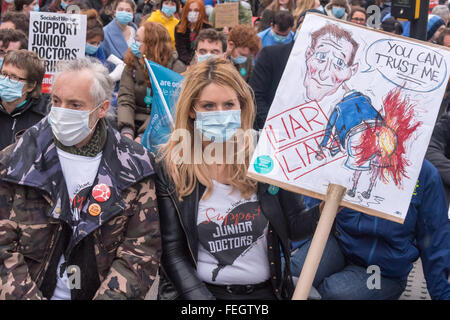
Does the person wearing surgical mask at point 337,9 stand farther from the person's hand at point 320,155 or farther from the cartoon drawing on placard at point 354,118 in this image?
the person's hand at point 320,155

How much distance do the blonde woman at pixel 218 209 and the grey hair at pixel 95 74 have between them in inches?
14.4

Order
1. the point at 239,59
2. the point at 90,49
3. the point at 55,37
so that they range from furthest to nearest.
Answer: the point at 239,59, the point at 90,49, the point at 55,37

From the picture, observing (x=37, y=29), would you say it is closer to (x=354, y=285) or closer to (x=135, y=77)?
(x=135, y=77)

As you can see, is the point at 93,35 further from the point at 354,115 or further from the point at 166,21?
the point at 354,115

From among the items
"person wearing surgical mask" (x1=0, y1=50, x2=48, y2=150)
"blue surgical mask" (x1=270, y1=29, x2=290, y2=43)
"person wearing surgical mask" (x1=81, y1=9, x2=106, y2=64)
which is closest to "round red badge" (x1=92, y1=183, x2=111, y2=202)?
"person wearing surgical mask" (x1=0, y1=50, x2=48, y2=150)

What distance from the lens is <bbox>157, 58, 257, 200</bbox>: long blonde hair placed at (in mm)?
2906

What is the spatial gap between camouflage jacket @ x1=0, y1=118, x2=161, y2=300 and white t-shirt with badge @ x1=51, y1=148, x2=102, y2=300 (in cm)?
3

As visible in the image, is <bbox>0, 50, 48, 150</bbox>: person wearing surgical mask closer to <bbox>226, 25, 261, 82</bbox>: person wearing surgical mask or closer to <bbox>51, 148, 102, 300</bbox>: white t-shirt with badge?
<bbox>51, 148, 102, 300</bbox>: white t-shirt with badge

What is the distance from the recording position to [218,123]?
2.92 metres

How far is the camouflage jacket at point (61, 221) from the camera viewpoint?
105 inches

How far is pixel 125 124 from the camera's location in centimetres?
587

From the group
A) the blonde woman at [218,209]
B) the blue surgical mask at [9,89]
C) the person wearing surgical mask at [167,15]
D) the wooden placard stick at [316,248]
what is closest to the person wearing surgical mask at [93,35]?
the person wearing surgical mask at [167,15]

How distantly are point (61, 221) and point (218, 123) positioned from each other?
838 mm

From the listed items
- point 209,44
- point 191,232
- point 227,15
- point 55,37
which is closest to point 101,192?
point 191,232
